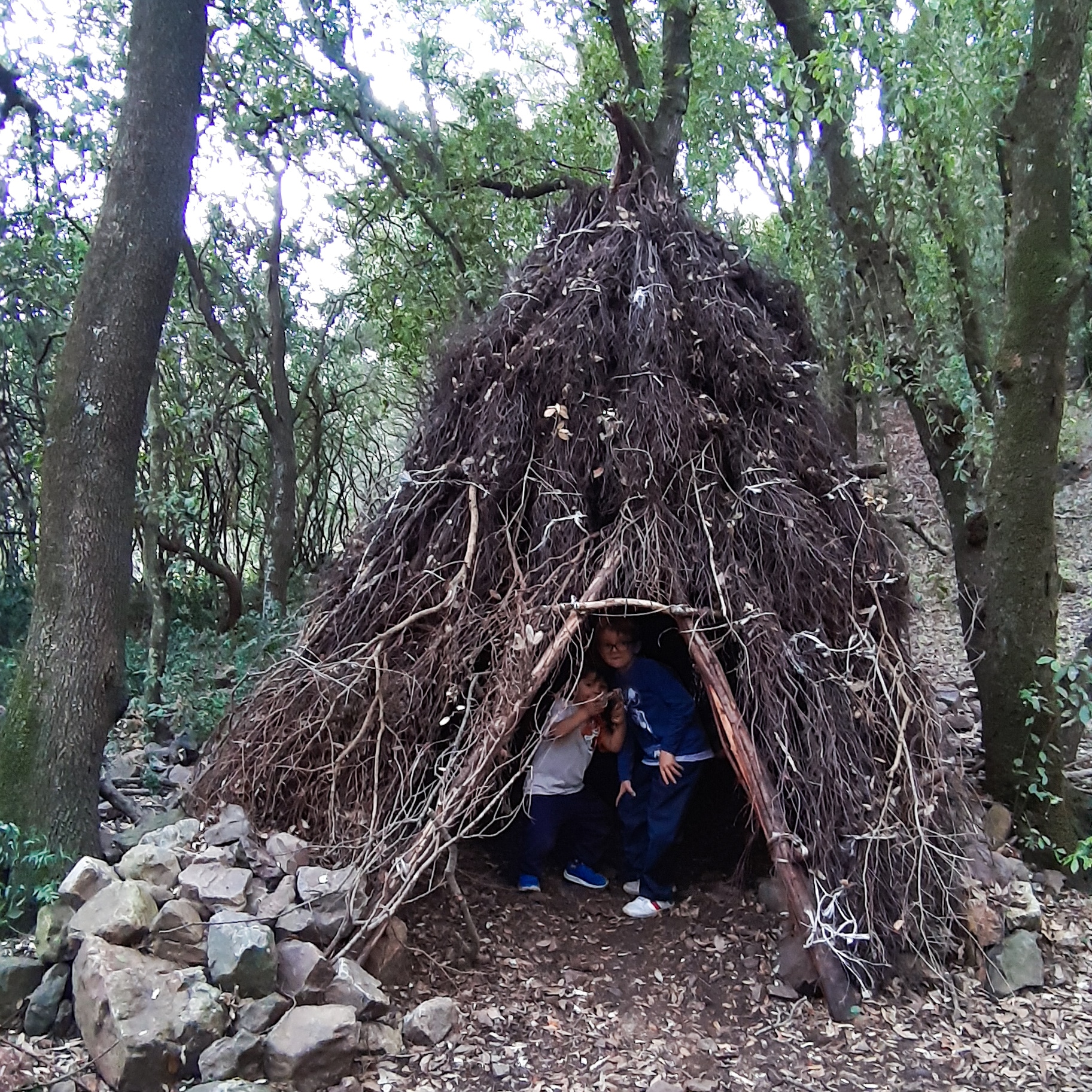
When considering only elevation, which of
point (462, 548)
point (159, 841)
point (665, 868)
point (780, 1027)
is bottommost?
point (780, 1027)

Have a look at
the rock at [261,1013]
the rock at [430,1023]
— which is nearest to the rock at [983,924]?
the rock at [430,1023]

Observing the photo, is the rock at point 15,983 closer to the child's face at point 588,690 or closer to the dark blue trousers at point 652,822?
the child's face at point 588,690

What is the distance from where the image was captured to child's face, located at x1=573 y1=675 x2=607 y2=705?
487cm

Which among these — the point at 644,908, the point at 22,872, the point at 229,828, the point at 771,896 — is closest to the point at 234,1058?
the point at 229,828

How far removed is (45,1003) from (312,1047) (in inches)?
44.0

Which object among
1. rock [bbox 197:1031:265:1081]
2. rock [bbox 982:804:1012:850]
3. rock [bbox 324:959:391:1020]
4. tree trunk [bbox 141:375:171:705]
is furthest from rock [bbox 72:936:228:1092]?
tree trunk [bbox 141:375:171:705]

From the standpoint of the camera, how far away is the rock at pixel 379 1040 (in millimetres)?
3367

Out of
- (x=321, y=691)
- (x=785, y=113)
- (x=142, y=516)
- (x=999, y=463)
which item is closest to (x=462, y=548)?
(x=321, y=691)

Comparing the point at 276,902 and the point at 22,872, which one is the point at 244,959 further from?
the point at 22,872

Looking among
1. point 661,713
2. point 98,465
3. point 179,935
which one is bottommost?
point 179,935

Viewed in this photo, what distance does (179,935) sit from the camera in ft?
11.3

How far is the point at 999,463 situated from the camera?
480cm

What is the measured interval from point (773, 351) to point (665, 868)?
9.98ft

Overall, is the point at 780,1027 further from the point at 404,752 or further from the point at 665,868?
the point at 404,752
